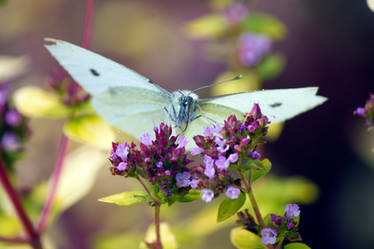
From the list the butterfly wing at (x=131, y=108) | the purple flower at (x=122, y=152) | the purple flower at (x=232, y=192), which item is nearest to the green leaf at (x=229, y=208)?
the purple flower at (x=232, y=192)

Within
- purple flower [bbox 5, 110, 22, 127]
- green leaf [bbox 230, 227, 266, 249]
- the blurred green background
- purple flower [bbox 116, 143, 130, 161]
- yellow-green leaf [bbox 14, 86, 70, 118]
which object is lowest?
the blurred green background

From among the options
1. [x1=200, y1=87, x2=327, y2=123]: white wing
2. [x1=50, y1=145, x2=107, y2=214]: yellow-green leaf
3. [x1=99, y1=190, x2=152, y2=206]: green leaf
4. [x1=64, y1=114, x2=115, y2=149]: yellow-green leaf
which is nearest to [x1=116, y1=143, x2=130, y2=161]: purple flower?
[x1=99, y1=190, x2=152, y2=206]: green leaf

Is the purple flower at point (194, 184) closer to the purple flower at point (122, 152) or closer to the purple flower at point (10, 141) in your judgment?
the purple flower at point (122, 152)

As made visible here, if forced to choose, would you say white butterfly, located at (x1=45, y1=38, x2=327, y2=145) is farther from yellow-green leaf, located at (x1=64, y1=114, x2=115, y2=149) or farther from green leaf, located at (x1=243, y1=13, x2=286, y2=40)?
green leaf, located at (x1=243, y1=13, x2=286, y2=40)

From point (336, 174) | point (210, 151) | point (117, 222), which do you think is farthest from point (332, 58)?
point (210, 151)

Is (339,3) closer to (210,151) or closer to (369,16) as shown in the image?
(369,16)

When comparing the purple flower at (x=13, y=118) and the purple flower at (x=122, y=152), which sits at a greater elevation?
the purple flower at (x=122, y=152)
